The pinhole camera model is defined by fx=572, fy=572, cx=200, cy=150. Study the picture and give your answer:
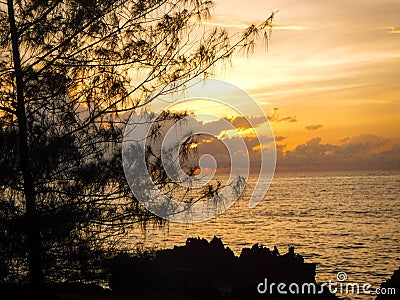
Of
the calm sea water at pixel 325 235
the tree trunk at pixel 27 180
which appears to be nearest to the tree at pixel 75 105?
the tree trunk at pixel 27 180

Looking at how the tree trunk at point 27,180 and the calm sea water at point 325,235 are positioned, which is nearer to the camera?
the tree trunk at point 27,180

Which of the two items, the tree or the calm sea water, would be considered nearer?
the tree

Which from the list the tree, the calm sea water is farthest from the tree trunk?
the calm sea water

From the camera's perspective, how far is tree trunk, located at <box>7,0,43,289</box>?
981 cm

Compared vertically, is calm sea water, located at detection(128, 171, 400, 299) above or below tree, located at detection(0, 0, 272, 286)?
below

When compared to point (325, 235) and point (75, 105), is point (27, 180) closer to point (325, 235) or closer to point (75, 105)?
point (75, 105)

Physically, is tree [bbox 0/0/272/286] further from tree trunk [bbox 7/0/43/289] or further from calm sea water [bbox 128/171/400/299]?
calm sea water [bbox 128/171/400/299]

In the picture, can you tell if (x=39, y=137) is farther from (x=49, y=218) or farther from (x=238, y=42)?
(x=238, y=42)

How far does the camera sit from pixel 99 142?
10.5m

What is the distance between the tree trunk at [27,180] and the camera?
32.2ft

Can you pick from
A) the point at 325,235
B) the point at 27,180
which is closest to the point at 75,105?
the point at 27,180

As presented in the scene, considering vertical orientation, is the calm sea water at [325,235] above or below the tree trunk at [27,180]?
below

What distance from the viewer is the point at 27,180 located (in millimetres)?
9977

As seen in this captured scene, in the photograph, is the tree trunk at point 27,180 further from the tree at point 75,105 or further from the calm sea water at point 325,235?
the calm sea water at point 325,235
